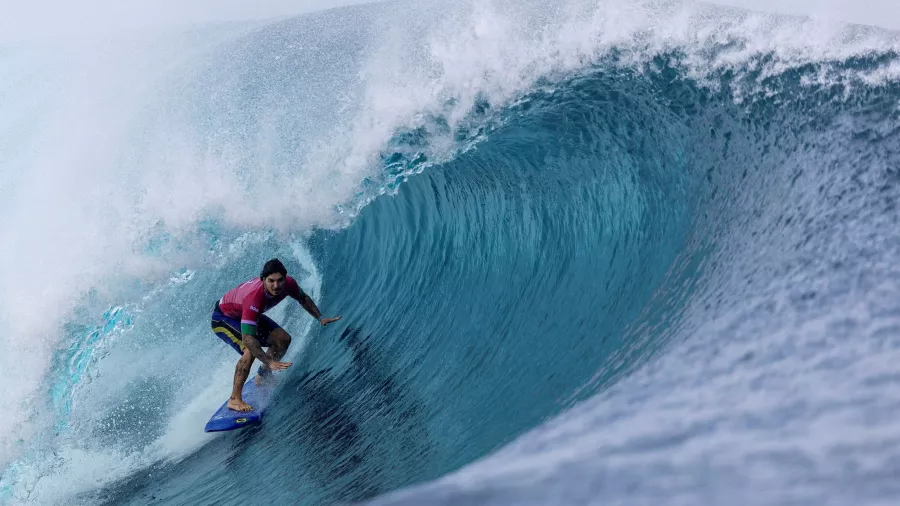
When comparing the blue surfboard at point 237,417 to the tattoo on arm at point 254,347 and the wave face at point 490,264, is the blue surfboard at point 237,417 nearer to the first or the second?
the wave face at point 490,264

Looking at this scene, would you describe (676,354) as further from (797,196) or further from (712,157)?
(712,157)

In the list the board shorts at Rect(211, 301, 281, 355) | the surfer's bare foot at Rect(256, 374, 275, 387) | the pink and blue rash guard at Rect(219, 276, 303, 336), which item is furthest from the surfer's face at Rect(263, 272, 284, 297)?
the surfer's bare foot at Rect(256, 374, 275, 387)

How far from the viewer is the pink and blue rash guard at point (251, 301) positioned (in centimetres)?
468

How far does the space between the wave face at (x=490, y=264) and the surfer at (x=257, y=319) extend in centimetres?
34

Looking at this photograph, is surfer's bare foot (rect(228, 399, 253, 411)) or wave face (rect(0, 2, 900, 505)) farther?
surfer's bare foot (rect(228, 399, 253, 411))

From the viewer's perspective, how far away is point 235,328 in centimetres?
530

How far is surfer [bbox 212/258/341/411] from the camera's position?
4578 millimetres

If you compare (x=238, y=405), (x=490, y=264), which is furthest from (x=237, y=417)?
(x=490, y=264)

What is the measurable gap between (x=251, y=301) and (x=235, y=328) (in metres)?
0.72

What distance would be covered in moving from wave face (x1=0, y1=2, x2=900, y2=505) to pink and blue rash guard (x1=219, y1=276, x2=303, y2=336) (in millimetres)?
688

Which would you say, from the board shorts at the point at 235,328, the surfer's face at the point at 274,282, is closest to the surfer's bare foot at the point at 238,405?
the board shorts at the point at 235,328

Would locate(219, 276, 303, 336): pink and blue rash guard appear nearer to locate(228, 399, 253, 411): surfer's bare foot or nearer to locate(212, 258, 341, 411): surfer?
locate(212, 258, 341, 411): surfer

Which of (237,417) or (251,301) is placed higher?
(251,301)

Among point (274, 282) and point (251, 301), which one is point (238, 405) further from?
point (274, 282)
